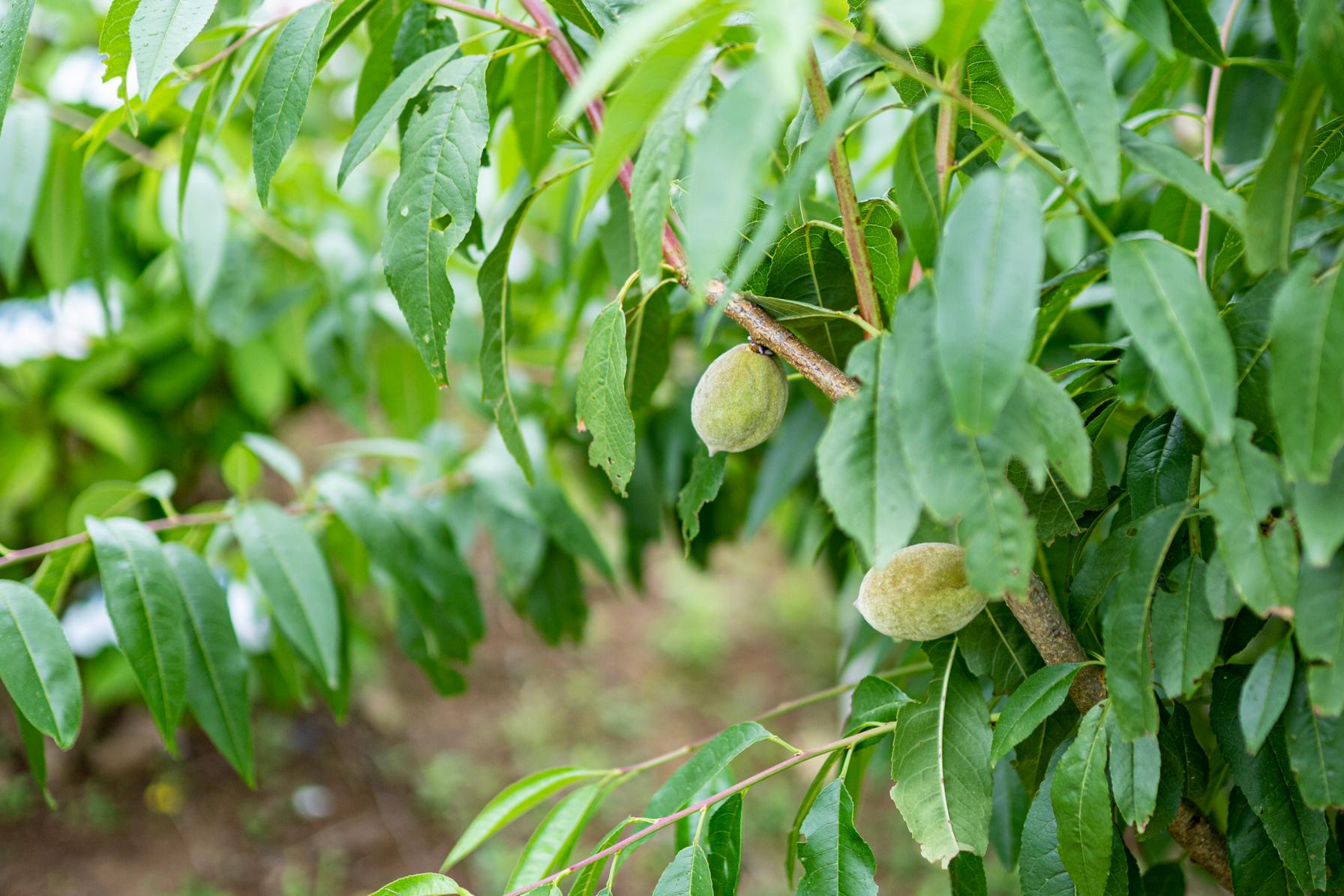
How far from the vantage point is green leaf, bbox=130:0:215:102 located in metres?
0.56

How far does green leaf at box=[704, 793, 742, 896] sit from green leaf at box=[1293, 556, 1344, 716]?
1.09 feet

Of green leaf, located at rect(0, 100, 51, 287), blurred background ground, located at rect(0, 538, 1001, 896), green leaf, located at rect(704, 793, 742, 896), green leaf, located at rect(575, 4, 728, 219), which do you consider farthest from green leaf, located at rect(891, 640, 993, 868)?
blurred background ground, located at rect(0, 538, 1001, 896)

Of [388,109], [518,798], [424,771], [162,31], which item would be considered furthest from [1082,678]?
[424,771]

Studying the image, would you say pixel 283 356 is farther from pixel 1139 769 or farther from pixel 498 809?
pixel 1139 769

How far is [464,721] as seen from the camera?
3.06 meters

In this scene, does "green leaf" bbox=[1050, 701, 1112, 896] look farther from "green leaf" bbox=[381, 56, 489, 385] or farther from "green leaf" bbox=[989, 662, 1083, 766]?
"green leaf" bbox=[381, 56, 489, 385]

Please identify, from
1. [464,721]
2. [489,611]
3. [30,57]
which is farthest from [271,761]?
→ [30,57]

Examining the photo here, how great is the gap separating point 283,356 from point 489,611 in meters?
1.83

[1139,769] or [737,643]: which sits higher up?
[1139,769]

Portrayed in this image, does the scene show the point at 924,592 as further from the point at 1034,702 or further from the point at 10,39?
the point at 10,39

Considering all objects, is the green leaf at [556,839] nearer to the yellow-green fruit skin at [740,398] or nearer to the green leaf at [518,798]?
the green leaf at [518,798]

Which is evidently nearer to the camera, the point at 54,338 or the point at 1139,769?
the point at 1139,769

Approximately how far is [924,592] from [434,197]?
14.9 inches

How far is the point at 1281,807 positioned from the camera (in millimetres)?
556
